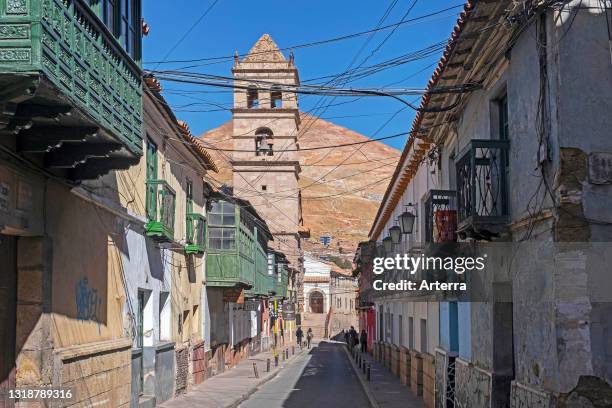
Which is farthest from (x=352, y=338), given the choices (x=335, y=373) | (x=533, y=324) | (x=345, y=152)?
(x=345, y=152)

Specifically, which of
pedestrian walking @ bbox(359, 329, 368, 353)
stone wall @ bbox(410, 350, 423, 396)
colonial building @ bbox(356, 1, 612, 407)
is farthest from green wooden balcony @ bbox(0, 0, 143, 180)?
pedestrian walking @ bbox(359, 329, 368, 353)

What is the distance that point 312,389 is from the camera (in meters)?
24.1

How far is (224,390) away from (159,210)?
23.8 feet

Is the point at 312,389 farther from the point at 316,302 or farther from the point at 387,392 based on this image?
the point at 316,302

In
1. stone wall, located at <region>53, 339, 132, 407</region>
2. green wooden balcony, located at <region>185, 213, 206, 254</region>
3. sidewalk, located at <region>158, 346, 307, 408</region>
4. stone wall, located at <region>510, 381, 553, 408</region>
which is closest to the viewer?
stone wall, located at <region>510, 381, 553, 408</region>

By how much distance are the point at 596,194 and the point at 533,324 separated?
5.87 ft

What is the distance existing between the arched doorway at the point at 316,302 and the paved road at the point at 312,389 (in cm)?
4411

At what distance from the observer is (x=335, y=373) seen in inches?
1239

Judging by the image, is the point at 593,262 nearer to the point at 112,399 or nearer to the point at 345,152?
the point at 112,399

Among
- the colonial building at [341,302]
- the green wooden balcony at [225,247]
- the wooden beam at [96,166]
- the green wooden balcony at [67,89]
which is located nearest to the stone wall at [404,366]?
the green wooden balcony at [225,247]

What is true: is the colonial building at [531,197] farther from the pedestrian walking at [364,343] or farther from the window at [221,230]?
the pedestrian walking at [364,343]

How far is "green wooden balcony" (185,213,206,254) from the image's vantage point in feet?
67.1

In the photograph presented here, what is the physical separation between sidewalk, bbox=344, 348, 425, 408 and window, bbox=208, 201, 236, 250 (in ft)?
19.9

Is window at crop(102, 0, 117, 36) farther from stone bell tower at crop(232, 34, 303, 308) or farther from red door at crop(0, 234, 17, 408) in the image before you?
stone bell tower at crop(232, 34, 303, 308)
